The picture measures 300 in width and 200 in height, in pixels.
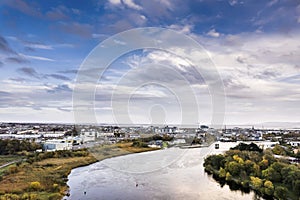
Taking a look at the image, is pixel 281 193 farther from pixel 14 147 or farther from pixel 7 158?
pixel 14 147

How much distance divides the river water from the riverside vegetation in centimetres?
26

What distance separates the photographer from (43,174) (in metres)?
6.47

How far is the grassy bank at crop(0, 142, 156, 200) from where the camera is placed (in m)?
4.80

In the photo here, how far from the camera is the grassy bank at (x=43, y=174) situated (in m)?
4.80

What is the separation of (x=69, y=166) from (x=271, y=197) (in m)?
5.43

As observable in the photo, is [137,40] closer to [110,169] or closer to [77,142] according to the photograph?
[110,169]

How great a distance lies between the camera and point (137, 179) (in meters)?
6.14

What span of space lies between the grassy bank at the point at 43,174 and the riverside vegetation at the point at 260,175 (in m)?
3.59

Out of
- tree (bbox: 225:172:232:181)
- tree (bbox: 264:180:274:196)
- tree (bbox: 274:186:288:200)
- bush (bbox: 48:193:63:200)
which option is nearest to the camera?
tree (bbox: 274:186:288:200)

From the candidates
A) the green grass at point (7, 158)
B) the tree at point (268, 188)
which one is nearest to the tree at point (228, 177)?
the tree at point (268, 188)

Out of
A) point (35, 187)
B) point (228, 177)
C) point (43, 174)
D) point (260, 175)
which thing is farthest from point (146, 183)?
point (43, 174)

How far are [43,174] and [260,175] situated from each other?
16.3ft

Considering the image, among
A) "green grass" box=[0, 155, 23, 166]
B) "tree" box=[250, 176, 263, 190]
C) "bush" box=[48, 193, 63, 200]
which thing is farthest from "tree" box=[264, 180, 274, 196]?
"green grass" box=[0, 155, 23, 166]

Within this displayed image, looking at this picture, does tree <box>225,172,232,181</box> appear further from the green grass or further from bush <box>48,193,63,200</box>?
the green grass
